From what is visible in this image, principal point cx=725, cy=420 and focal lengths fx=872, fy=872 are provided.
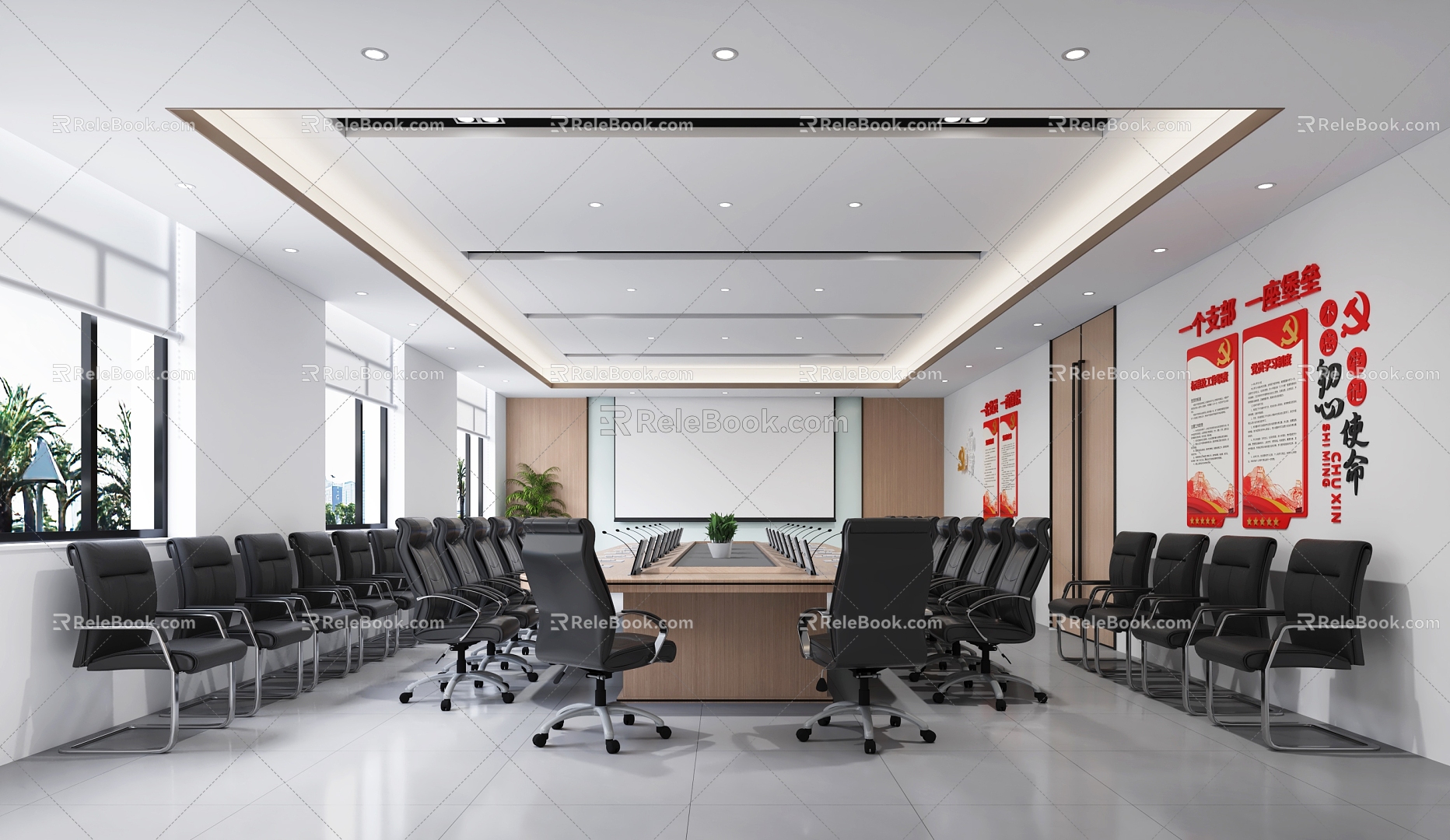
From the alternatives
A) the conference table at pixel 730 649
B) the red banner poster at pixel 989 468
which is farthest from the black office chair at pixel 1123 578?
the red banner poster at pixel 989 468

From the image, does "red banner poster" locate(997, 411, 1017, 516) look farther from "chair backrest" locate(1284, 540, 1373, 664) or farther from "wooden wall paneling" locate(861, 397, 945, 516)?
"chair backrest" locate(1284, 540, 1373, 664)

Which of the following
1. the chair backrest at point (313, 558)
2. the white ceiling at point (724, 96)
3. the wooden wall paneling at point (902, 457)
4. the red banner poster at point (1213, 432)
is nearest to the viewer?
the white ceiling at point (724, 96)

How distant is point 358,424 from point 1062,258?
21.8 ft

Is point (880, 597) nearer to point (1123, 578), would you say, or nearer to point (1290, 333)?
point (1290, 333)

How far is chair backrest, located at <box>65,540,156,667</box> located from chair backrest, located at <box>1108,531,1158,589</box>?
20.0 feet

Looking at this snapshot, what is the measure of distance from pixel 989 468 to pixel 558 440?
21.8ft

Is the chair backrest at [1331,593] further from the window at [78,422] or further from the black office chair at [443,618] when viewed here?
the window at [78,422]

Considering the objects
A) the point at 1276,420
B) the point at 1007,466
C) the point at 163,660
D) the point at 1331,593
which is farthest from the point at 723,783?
the point at 1007,466

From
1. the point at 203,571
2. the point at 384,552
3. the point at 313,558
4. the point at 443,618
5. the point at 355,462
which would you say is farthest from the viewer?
the point at 355,462

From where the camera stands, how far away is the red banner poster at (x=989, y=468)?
36.9 feet

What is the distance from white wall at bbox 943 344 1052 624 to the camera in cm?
927

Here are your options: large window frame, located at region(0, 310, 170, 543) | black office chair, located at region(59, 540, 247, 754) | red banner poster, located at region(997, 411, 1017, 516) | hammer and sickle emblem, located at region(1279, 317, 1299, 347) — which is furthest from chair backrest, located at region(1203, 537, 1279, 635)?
large window frame, located at region(0, 310, 170, 543)

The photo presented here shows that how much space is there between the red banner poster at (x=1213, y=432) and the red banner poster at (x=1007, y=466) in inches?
163

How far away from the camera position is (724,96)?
12.4 ft
